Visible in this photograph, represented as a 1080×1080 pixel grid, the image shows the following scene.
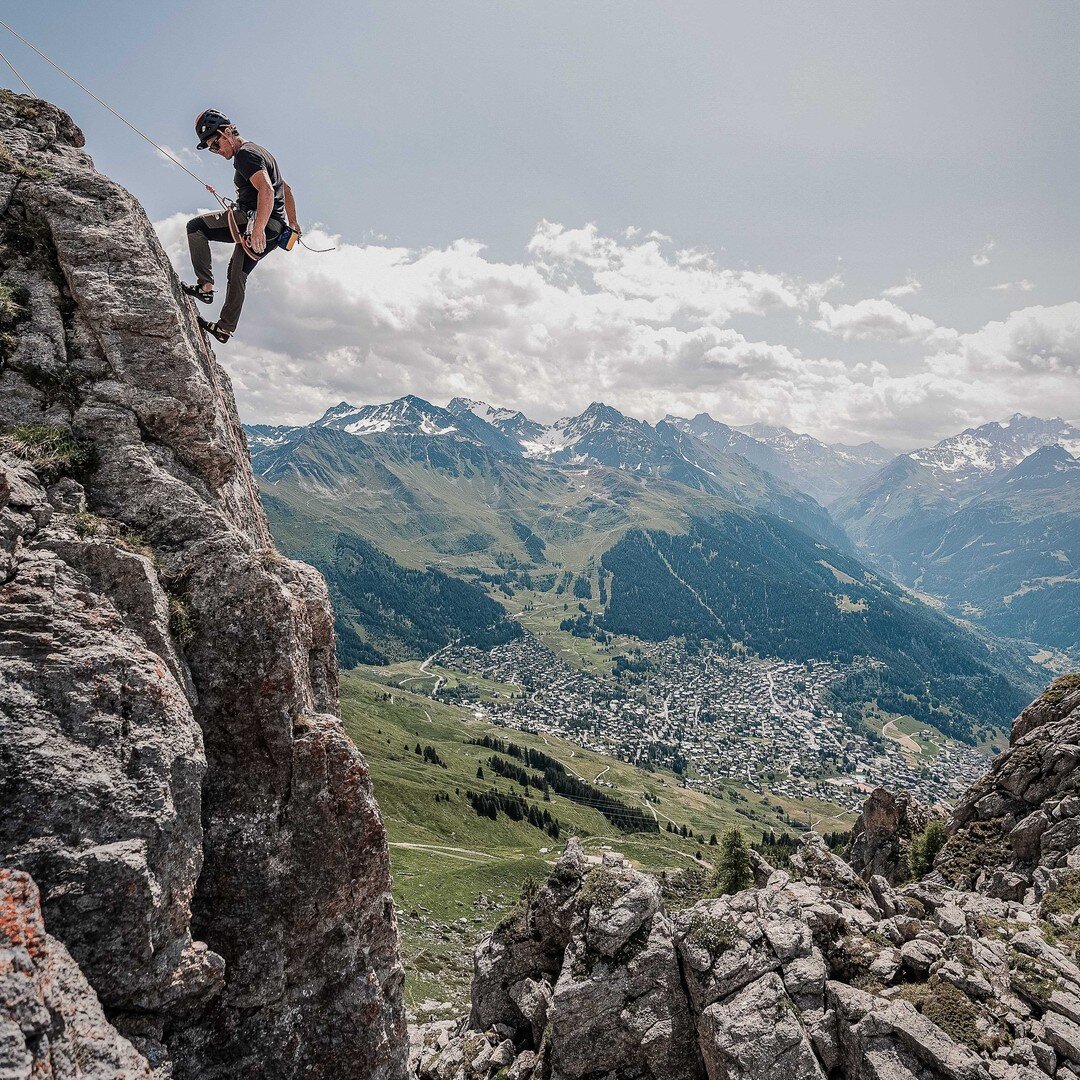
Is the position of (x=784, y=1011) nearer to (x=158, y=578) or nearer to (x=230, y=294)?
(x=158, y=578)

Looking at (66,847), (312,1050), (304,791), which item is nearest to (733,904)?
(312,1050)

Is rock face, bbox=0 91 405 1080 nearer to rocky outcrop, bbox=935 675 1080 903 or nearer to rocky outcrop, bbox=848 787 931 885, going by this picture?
rocky outcrop, bbox=935 675 1080 903

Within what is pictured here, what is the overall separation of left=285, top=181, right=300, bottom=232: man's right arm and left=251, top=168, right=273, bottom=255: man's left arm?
124 cm

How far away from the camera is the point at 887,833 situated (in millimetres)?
54844

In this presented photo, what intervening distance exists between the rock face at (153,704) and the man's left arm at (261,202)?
2991mm

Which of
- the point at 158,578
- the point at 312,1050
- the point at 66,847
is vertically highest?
the point at 158,578

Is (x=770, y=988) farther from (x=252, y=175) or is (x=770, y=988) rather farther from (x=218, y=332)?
(x=252, y=175)

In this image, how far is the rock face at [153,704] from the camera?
9.72 metres

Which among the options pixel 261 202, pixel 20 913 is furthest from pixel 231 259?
pixel 20 913

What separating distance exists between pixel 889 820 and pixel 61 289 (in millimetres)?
68531

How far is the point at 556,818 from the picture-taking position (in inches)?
6486

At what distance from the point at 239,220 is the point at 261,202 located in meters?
1.45

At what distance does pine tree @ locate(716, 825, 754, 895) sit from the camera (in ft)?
146

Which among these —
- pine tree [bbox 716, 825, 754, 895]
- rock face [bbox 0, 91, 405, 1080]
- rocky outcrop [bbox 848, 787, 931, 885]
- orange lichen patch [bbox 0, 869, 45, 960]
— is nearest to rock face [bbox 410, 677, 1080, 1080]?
pine tree [bbox 716, 825, 754, 895]
